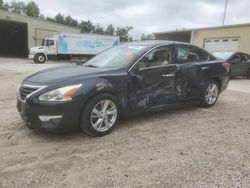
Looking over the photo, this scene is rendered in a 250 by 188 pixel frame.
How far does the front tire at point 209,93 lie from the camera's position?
5441mm

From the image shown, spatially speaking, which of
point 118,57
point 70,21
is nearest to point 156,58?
point 118,57

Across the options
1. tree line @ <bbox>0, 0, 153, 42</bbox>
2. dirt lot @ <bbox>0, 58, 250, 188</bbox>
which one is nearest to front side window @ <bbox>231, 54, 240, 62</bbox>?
dirt lot @ <bbox>0, 58, 250, 188</bbox>

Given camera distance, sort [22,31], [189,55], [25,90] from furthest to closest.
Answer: [22,31]
[189,55]
[25,90]

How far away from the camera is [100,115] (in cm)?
374

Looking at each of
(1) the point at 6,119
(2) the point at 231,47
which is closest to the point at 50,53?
(2) the point at 231,47

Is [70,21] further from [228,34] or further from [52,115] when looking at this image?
[52,115]

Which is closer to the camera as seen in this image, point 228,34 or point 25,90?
point 25,90

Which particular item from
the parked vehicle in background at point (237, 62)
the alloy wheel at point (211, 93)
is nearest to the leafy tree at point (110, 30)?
the parked vehicle in background at point (237, 62)

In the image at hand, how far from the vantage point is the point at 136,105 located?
4.14 metres

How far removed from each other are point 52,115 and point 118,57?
1.74 meters

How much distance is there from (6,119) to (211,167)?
12.0 ft

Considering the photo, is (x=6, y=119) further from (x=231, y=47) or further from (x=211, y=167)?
(x=231, y=47)

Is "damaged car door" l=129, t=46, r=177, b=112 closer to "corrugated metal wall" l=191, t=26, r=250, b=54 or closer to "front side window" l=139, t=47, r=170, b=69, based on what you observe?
"front side window" l=139, t=47, r=170, b=69

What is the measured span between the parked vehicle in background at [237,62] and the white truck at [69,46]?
1480 centimetres
